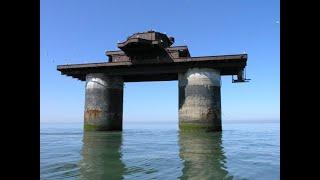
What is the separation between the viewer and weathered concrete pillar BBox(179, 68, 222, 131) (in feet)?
119

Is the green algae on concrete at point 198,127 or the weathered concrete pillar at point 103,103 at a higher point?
the weathered concrete pillar at point 103,103

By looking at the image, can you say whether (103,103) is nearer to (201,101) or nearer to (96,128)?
(96,128)

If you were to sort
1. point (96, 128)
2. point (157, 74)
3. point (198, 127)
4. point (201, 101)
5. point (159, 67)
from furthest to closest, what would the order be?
1. point (157, 74)
2. point (159, 67)
3. point (96, 128)
4. point (201, 101)
5. point (198, 127)

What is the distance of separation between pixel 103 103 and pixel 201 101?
10645 millimetres

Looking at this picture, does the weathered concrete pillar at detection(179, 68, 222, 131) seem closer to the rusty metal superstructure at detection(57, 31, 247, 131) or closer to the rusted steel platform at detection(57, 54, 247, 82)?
the rusty metal superstructure at detection(57, 31, 247, 131)

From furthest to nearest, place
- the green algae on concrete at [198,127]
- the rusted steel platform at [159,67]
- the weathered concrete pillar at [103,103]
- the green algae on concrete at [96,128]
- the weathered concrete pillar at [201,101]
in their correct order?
the weathered concrete pillar at [103,103] → the green algae on concrete at [96,128] → the rusted steel platform at [159,67] → the weathered concrete pillar at [201,101] → the green algae on concrete at [198,127]

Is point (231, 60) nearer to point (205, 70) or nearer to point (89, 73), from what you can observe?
point (205, 70)

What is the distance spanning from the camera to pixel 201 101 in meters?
36.7

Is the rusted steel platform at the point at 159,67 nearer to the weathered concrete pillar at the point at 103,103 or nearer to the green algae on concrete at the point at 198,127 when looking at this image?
the weathered concrete pillar at the point at 103,103

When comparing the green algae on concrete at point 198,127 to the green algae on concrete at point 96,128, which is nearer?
the green algae on concrete at point 198,127

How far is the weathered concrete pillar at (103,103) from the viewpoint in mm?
40438

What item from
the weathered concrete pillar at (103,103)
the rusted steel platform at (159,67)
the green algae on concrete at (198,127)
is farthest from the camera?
the weathered concrete pillar at (103,103)

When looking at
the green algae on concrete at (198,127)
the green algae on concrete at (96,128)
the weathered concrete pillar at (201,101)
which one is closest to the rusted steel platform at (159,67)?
the weathered concrete pillar at (201,101)

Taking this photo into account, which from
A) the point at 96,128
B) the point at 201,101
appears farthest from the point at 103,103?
the point at 201,101
